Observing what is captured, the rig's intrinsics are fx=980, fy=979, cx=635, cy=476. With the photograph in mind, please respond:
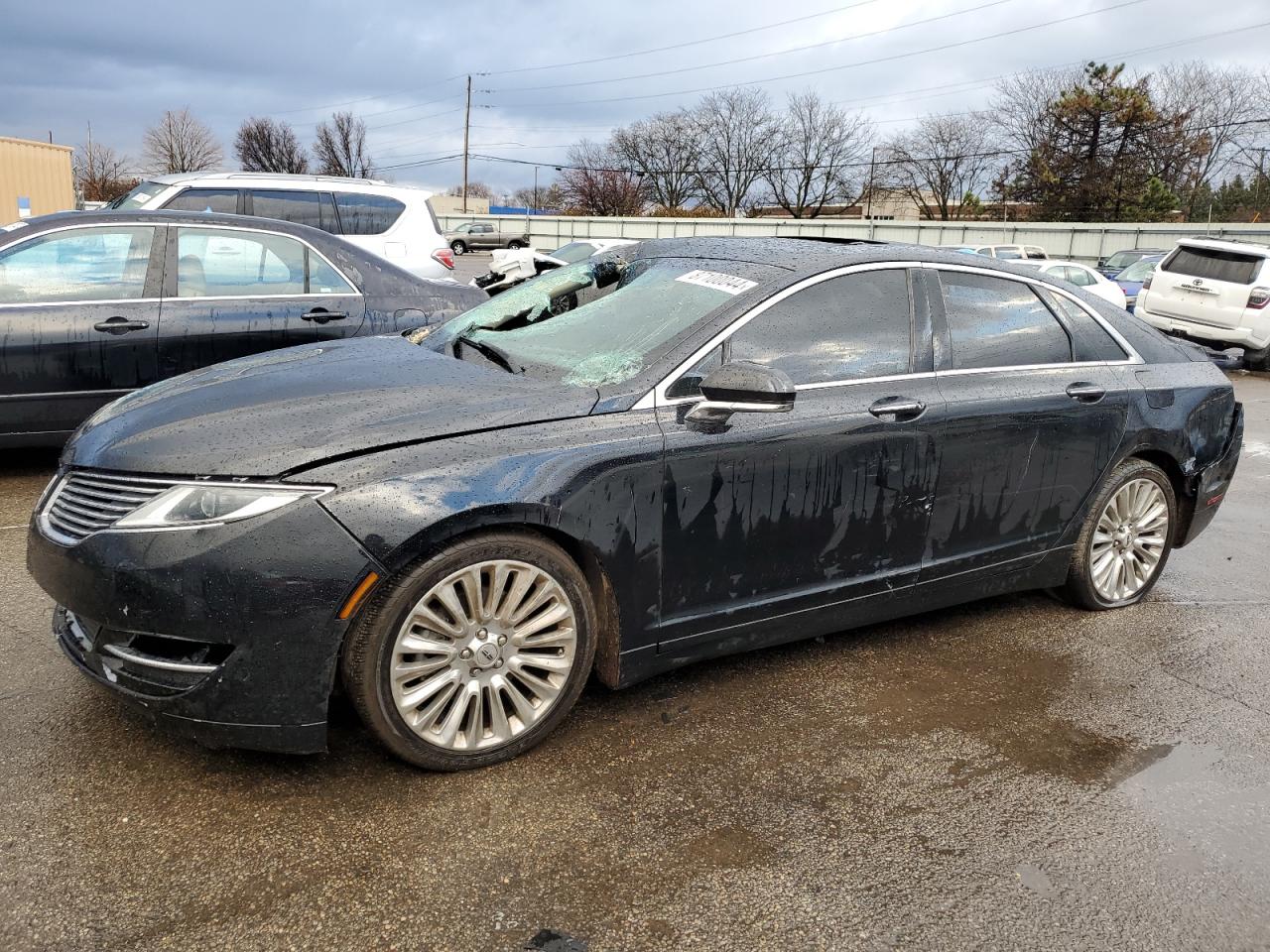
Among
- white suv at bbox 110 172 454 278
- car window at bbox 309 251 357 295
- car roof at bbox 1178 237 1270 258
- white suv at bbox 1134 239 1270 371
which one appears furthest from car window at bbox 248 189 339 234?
car roof at bbox 1178 237 1270 258

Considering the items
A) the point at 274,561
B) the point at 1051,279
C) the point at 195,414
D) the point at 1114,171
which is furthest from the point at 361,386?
the point at 1114,171

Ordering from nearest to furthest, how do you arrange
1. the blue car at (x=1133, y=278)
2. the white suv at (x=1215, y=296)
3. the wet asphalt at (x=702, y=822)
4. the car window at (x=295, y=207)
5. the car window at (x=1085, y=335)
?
the wet asphalt at (x=702, y=822) → the car window at (x=1085, y=335) → the car window at (x=295, y=207) → the white suv at (x=1215, y=296) → the blue car at (x=1133, y=278)

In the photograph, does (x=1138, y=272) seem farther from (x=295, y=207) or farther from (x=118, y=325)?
(x=118, y=325)

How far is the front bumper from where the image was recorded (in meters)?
2.51

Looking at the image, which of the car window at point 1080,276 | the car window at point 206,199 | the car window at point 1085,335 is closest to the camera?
the car window at point 1085,335

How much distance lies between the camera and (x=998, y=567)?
13.1ft

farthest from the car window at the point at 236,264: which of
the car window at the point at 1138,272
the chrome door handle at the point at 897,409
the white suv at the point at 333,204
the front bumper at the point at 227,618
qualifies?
the car window at the point at 1138,272

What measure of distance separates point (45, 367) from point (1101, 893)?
18.2 ft

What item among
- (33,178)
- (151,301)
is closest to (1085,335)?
(151,301)

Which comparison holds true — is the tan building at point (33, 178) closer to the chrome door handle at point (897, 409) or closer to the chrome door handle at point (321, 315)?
the chrome door handle at point (321, 315)

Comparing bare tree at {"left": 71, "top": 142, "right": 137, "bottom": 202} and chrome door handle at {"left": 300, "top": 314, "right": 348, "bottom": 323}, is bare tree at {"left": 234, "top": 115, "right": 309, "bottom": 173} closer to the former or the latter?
bare tree at {"left": 71, "top": 142, "right": 137, "bottom": 202}

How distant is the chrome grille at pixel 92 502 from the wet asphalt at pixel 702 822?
2.23ft

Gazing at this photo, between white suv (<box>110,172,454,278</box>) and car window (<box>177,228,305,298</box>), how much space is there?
343cm

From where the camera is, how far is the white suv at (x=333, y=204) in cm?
949
